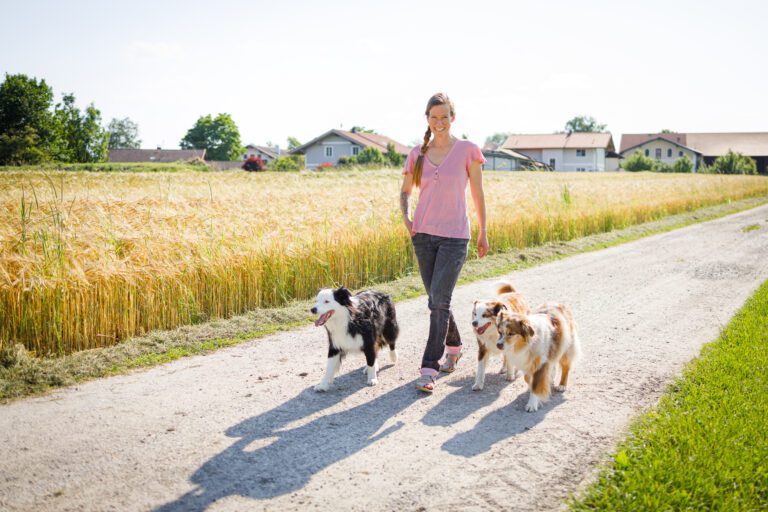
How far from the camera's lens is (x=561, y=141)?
304 ft

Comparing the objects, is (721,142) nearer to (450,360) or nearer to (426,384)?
(450,360)

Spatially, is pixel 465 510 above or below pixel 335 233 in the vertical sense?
below

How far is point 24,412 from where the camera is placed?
488 centimetres

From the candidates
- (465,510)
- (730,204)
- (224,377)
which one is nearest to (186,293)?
(224,377)

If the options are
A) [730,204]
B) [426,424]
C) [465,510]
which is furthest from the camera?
[730,204]

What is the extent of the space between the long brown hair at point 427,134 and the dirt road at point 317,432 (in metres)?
2.16

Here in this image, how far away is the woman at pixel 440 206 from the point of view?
5.39 m

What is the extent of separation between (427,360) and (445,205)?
5.16ft

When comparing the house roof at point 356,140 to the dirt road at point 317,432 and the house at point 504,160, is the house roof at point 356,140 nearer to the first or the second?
the house at point 504,160

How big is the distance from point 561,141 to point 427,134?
3691 inches

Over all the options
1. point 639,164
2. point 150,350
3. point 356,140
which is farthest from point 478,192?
point 639,164

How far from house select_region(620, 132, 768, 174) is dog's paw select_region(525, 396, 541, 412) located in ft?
332

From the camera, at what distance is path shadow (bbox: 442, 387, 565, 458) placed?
431 cm

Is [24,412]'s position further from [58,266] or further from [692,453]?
[692,453]
